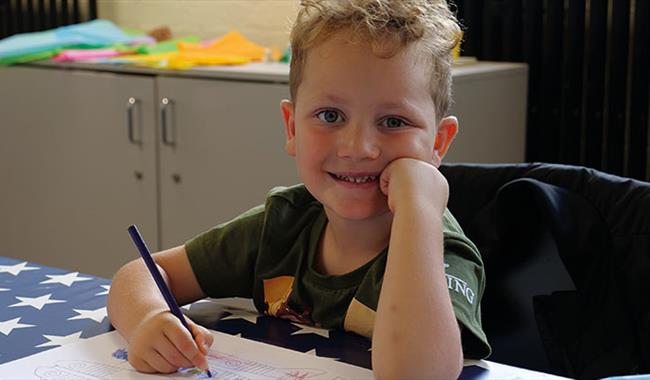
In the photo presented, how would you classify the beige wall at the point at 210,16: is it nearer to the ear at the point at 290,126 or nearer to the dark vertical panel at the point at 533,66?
the dark vertical panel at the point at 533,66

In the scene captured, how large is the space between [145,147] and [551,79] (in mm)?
1201

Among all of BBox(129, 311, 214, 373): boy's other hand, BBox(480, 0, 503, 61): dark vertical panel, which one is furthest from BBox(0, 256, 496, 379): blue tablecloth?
BBox(480, 0, 503, 61): dark vertical panel

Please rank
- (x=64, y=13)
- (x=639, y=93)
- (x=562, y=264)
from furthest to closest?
(x=64, y=13) < (x=639, y=93) < (x=562, y=264)

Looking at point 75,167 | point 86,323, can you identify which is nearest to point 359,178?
point 86,323

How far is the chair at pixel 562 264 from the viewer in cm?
136

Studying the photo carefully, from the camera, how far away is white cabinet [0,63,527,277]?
9.33 ft

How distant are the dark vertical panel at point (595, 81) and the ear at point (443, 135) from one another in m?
1.65

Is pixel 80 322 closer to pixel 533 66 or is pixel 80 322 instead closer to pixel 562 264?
pixel 562 264

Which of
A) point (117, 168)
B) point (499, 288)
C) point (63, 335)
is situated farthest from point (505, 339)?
point (117, 168)

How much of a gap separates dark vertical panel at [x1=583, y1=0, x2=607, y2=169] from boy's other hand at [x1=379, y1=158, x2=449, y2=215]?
5.90 feet

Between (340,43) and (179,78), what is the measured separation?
182 cm

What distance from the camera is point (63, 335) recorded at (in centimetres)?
118

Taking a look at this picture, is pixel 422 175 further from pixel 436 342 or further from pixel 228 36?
pixel 228 36

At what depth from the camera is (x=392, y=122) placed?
47.4 inches
